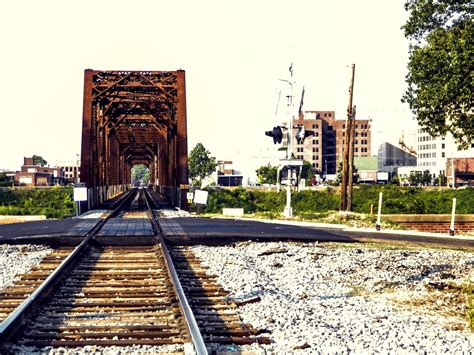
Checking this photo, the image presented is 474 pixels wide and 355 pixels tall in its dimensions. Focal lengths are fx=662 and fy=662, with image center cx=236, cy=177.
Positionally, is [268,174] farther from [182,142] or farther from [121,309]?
[121,309]

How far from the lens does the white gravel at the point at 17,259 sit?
1094 centimetres

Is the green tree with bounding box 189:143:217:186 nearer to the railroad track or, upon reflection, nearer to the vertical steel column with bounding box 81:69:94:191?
the vertical steel column with bounding box 81:69:94:191

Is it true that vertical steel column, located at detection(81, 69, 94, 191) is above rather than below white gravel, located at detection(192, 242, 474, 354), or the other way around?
above

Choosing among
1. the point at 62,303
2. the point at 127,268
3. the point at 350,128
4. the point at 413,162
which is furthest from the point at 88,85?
the point at 413,162

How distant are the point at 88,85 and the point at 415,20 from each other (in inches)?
1012

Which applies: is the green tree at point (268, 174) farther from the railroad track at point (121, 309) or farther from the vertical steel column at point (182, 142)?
the railroad track at point (121, 309)

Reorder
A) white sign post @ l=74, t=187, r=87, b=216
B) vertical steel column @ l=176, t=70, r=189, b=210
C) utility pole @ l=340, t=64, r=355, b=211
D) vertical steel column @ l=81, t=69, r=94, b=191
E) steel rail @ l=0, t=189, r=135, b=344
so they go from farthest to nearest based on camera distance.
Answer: vertical steel column @ l=176, t=70, r=189, b=210 < vertical steel column @ l=81, t=69, r=94, b=191 < utility pole @ l=340, t=64, r=355, b=211 < white sign post @ l=74, t=187, r=87, b=216 < steel rail @ l=0, t=189, r=135, b=344

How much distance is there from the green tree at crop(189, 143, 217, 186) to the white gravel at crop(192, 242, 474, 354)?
14137 centimetres

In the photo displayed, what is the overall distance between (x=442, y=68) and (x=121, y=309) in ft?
38.4

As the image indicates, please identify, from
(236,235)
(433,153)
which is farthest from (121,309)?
(433,153)

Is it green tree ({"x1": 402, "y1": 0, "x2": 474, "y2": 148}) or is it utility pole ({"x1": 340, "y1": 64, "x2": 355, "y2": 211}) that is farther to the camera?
utility pole ({"x1": 340, "y1": 64, "x2": 355, "y2": 211})

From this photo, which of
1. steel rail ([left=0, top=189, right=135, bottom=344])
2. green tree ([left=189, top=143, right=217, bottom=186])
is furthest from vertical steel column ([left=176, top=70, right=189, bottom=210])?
green tree ([left=189, top=143, right=217, bottom=186])

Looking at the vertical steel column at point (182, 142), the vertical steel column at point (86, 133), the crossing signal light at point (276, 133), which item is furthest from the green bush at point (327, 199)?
the crossing signal light at point (276, 133)

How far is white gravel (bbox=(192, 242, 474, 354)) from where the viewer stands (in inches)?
259
